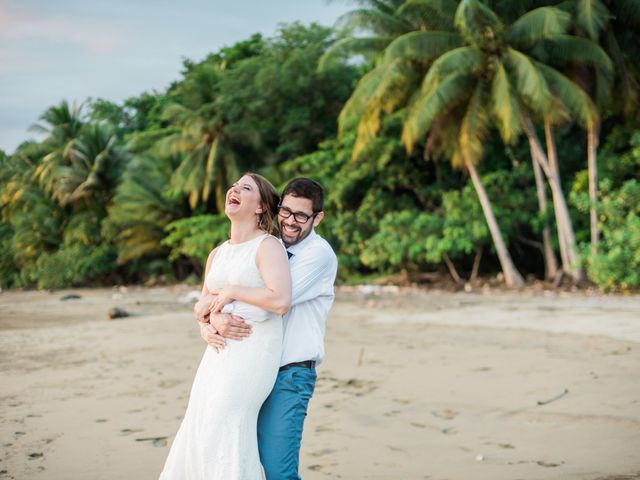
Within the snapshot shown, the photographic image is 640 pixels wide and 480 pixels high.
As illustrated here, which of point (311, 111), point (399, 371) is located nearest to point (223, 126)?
point (311, 111)

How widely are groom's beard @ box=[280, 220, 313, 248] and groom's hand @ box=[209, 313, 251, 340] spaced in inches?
16.7

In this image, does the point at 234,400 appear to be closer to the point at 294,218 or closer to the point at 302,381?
the point at 302,381

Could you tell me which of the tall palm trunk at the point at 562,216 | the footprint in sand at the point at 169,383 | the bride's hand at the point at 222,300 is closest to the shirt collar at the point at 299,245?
the bride's hand at the point at 222,300

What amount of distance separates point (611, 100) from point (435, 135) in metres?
4.49

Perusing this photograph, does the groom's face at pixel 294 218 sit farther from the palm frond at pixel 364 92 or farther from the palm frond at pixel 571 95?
the palm frond at pixel 364 92

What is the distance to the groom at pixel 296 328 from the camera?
2.73 m

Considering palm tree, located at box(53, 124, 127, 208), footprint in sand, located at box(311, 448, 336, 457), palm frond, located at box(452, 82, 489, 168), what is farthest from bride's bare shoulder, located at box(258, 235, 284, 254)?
palm tree, located at box(53, 124, 127, 208)

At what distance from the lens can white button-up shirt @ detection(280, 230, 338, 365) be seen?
9.30 feet

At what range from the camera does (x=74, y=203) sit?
34188 mm

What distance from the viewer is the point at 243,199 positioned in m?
2.85

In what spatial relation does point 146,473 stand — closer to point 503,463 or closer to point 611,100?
point 503,463

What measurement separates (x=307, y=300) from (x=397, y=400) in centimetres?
366

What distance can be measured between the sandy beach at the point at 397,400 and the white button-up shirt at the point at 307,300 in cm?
174

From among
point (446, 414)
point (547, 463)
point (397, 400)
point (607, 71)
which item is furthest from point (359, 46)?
point (547, 463)
